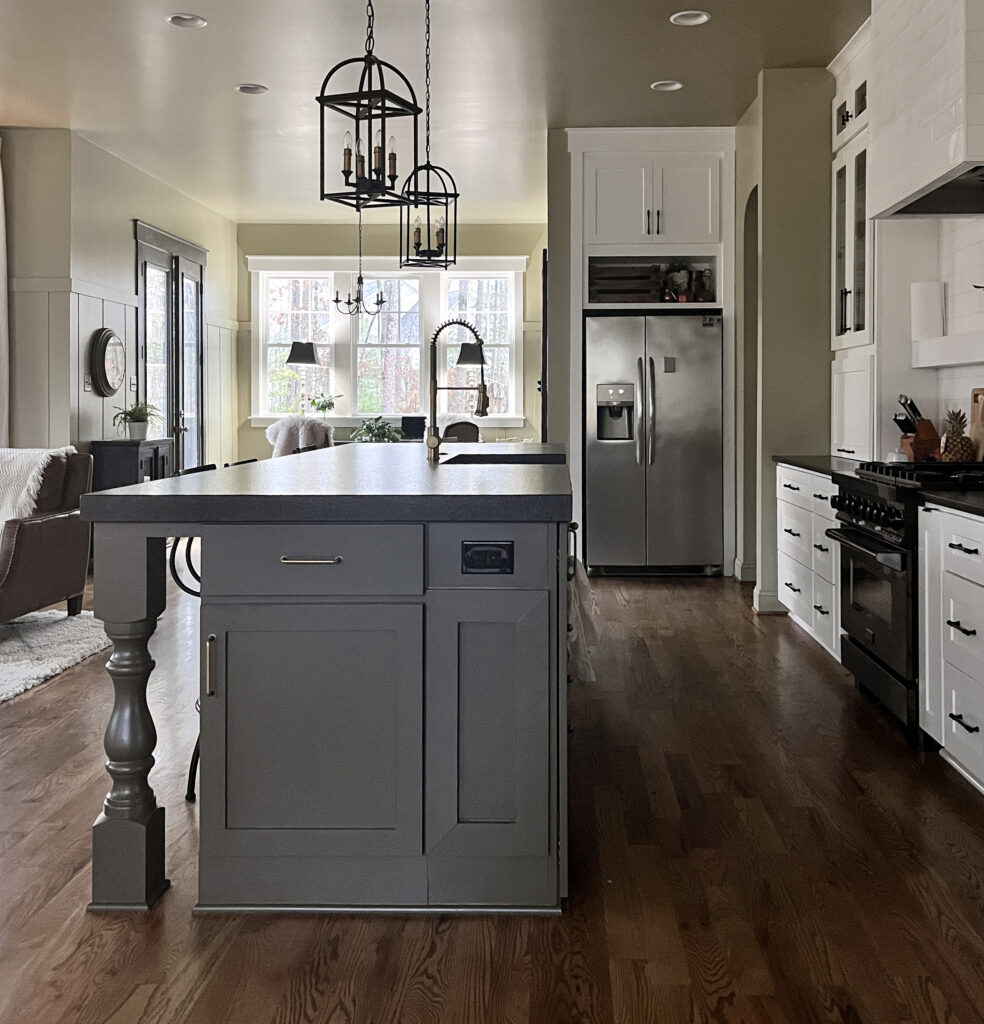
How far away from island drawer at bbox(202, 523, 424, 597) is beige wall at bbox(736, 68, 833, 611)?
4.22m

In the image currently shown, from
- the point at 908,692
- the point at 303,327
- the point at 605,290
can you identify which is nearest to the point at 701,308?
the point at 605,290

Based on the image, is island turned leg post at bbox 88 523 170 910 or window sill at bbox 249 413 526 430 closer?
island turned leg post at bbox 88 523 170 910

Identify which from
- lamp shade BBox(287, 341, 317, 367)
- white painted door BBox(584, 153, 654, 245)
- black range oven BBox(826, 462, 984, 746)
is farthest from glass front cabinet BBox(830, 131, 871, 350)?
lamp shade BBox(287, 341, 317, 367)

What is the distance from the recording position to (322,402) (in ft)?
38.2

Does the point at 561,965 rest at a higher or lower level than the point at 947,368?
lower

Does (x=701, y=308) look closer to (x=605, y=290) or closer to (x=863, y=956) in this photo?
(x=605, y=290)

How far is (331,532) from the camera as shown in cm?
244

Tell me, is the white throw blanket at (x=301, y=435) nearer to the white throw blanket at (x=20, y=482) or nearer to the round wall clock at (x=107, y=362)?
the round wall clock at (x=107, y=362)

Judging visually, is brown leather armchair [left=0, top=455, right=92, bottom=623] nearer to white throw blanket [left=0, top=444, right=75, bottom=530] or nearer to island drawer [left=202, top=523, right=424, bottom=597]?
white throw blanket [left=0, top=444, right=75, bottom=530]

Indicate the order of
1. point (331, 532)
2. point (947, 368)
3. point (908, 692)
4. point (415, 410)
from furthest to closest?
point (415, 410) < point (947, 368) < point (908, 692) < point (331, 532)

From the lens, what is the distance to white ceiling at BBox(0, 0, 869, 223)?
538cm

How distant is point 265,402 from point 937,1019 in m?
10.6

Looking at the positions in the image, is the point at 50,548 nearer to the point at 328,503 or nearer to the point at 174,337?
the point at 328,503

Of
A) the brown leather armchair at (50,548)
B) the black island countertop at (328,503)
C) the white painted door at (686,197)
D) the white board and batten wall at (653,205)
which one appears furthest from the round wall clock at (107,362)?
the black island countertop at (328,503)
